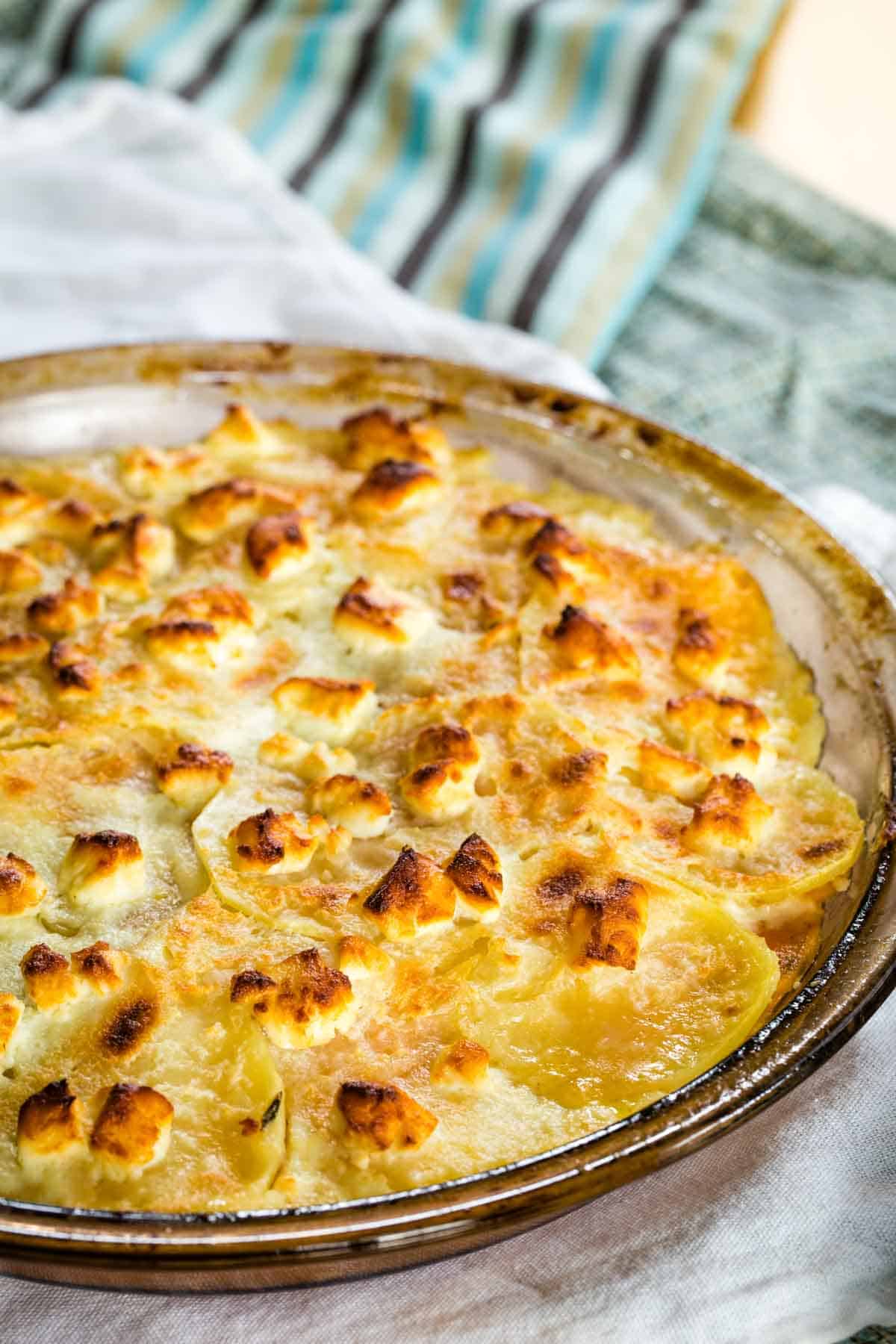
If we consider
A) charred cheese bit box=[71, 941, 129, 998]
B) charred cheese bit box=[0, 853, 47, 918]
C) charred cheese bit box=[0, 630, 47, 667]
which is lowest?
charred cheese bit box=[0, 630, 47, 667]

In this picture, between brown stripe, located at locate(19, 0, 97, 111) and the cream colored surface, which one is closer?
brown stripe, located at locate(19, 0, 97, 111)

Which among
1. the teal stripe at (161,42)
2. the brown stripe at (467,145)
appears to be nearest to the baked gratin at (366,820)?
the brown stripe at (467,145)

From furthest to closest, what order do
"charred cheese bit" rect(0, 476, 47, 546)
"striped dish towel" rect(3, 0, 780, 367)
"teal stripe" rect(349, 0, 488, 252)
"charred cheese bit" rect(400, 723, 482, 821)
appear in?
"teal stripe" rect(349, 0, 488, 252) → "striped dish towel" rect(3, 0, 780, 367) → "charred cheese bit" rect(0, 476, 47, 546) → "charred cheese bit" rect(400, 723, 482, 821)

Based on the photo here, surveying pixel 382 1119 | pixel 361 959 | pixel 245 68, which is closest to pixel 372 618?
pixel 361 959

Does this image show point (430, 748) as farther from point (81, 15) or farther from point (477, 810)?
point (81, 15)

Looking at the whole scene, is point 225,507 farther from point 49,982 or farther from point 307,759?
point 49,982

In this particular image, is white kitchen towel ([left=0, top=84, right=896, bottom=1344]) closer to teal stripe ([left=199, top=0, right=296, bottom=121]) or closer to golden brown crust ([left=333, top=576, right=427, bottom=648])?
golden brown crust ([left=333, top=576, right=427, bottom=648])

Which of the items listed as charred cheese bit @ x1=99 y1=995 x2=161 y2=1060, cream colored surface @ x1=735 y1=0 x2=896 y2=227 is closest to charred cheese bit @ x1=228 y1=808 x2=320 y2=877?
charred cheese bit @ x1=99 y1=995 x2=161 y2=1060
